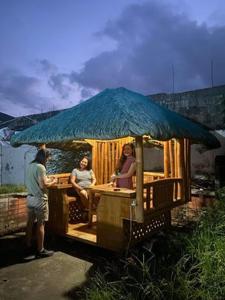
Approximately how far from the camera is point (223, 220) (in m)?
4.40

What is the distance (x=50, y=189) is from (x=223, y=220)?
3.75m

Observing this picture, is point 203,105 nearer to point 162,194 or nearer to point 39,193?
point 162,194

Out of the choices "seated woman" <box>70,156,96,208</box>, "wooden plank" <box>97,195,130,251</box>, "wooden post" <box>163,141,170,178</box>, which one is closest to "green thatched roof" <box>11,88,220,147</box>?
"wooden post" <box>163,141,170,178</box>

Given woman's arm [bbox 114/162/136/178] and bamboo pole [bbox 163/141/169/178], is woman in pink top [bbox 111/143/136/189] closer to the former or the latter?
woman's arm [bbox 114/162/136/178]

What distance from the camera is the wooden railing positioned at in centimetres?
547

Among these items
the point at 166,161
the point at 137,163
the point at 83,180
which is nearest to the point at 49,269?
the point at 137,163

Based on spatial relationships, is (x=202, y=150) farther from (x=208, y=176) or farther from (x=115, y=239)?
(x=115, y=239)

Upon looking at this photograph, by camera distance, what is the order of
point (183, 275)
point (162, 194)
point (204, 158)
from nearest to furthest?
point (183, 275)
point (162, 194)
point (204, 158)

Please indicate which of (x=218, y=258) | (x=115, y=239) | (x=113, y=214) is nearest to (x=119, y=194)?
(x=113, y=214)

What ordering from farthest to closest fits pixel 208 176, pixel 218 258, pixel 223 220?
pixel 208 176
pixel 223 220
pixel 218 258

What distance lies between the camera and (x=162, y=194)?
19.6 feet

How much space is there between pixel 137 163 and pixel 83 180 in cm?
238

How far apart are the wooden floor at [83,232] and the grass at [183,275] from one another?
103 centimetres

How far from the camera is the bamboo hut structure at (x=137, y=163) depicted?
452 centimetres
